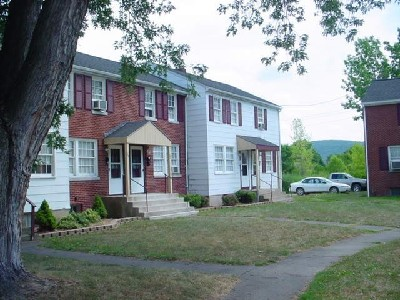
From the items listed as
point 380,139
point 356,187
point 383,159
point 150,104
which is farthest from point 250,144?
point 356,187

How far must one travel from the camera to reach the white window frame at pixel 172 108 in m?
25.3

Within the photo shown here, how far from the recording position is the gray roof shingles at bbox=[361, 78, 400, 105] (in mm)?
31139

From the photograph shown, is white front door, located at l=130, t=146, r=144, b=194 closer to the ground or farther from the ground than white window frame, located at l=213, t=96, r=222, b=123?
closer to the ground

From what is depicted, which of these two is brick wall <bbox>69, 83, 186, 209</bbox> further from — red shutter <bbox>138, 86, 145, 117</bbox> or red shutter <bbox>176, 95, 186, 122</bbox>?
red shutter <bbox>176, 95, 186, 122</bbox>

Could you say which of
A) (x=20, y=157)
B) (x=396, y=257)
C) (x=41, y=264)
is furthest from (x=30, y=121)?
(x=396, y=257)

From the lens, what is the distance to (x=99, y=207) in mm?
19094

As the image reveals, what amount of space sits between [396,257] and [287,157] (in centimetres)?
5029

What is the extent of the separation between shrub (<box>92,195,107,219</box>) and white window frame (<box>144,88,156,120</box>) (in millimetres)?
5651

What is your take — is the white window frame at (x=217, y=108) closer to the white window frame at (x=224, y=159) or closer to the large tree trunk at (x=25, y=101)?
the white window frame at (x=224, y=159)

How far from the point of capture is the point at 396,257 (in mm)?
10219

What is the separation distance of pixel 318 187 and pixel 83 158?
2377 cm

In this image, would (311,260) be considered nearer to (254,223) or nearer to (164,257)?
(164,257)

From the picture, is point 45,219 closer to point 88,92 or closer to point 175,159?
point 88,92

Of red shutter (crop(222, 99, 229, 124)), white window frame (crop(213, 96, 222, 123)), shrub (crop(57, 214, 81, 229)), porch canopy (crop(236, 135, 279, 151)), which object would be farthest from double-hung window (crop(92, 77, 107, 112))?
porch canopy (crop(236, 135, 279, 151))
